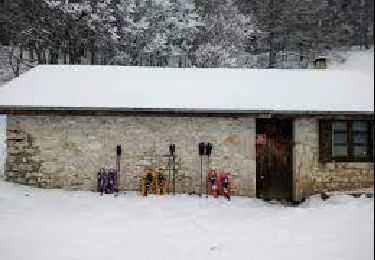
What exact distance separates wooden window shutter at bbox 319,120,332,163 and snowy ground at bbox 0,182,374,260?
1.26 m

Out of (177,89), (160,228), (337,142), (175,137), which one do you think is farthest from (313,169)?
(160,228)

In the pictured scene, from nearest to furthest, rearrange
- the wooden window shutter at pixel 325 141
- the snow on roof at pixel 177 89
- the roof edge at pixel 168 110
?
the roof edge at pixel 168 110, the snow on roof at pixel 177 89, the wooden window shutter at pixel 325 141

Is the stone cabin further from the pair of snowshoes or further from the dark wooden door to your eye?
the pair of snowshoes

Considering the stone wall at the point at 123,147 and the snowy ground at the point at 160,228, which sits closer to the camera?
the snowy ground at the point at 160,228

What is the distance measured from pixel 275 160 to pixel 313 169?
3.50 ft

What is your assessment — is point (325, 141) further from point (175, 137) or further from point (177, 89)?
point (177, 89)

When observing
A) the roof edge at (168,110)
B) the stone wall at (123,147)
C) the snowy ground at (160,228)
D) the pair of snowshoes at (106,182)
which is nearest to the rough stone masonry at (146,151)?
the stone wall at (123,147)

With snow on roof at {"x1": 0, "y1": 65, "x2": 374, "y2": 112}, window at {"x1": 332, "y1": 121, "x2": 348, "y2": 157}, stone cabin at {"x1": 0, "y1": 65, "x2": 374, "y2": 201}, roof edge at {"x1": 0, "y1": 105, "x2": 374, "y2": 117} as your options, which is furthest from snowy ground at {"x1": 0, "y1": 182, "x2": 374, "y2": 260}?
snow on roof at {"x1": 0, "y1": 65, "x2": 374, "y2": 112}

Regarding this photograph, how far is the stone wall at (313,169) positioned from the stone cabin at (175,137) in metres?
0.03

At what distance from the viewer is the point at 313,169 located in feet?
36.9

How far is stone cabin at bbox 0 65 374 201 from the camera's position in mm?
10875

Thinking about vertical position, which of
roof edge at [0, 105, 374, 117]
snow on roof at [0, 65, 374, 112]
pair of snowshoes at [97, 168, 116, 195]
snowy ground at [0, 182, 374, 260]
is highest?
snow on roof at [0, 65, 374, 112]

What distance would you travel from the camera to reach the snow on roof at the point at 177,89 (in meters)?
10.8

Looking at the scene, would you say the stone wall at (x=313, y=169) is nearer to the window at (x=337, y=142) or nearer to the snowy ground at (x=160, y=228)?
the window at (x=337, y=142)
